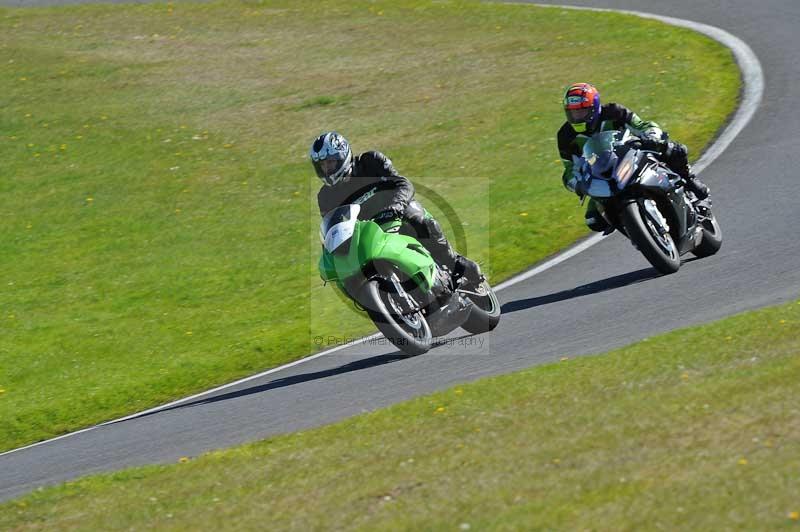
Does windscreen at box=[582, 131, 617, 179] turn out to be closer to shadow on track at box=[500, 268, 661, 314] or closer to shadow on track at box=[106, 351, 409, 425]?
shadow on track at box=[500, 268, 661, 314]

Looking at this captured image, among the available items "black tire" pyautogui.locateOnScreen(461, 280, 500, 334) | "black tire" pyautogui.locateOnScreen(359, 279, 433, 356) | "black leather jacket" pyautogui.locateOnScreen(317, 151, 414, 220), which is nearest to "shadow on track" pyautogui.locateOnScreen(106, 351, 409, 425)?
"black tire" pyautogui.locateOnScreen(359, 279, 433, 356)

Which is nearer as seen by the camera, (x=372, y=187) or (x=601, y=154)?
(x=372, y=187)

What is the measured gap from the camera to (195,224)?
1692cm

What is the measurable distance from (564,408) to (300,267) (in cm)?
776

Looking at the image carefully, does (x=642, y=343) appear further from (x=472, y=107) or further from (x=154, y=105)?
(x=154, y=105)

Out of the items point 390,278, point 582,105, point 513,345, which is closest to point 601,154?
point 582,105

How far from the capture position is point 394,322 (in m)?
9.87

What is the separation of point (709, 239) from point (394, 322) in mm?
3847

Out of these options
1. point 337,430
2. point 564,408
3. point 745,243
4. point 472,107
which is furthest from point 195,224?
point 564,408

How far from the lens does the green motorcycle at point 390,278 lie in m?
9.80

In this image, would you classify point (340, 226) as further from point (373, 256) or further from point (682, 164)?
point (682, 164)

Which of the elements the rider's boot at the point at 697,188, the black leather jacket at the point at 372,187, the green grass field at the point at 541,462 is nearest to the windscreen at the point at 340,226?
the black leather jacket at the point at 372,187

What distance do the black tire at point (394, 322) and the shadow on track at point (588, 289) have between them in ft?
5.32

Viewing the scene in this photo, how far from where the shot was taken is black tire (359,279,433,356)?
9.68 metres
